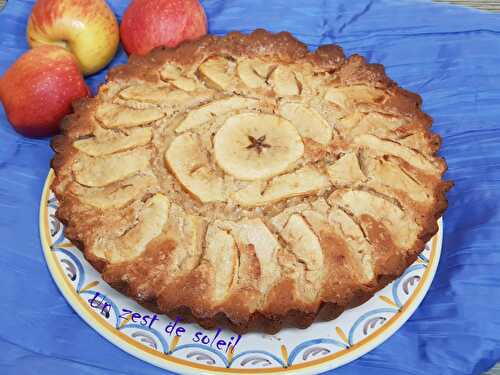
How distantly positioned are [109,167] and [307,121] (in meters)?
0.72

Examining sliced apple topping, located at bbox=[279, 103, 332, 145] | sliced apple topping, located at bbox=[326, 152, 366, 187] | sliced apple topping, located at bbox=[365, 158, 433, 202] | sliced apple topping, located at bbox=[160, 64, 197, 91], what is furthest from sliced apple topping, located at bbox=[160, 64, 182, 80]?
sliced apple topping, located at bbox=[365, 158, 433, 202]

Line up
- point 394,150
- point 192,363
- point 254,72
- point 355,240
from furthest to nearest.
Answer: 1. point 254,72
2. point 394,150
3. point 355,240
4. point 192,363

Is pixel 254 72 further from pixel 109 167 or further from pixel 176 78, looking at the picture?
pixel 109 167

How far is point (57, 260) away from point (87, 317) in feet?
0.82

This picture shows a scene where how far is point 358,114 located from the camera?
2129 millimetres

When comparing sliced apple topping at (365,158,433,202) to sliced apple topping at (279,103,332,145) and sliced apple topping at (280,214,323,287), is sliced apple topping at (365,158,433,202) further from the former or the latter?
sliced apple topping at (280,214,323,287)

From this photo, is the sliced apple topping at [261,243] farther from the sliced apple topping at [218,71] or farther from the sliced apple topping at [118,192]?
the sliced apple topping at [218,71]

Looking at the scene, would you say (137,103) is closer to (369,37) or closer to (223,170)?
(223,170)

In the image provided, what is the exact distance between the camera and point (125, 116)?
2088 millimetres

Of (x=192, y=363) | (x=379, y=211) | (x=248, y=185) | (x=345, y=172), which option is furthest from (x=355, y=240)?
(x=192, y=363)

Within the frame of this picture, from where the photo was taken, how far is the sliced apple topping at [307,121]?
2.04 meters

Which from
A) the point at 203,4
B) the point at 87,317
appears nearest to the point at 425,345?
the point at 87,317

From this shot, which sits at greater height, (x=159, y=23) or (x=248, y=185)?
(x=159, y=23)

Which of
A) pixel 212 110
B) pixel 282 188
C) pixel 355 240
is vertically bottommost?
pixel 355 240
